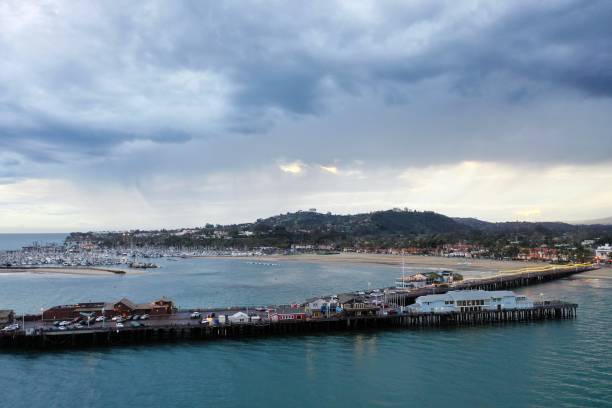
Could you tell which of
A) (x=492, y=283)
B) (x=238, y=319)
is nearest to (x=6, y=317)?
(x=238, y=319)

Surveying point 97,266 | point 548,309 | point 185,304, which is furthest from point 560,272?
point 97,266

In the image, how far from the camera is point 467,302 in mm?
46469

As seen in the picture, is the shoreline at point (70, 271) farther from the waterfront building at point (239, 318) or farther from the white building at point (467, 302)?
the white building at point (467, 302)

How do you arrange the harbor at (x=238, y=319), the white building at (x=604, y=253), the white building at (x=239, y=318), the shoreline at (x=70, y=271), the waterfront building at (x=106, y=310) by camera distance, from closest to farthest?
the harbor at (x=238, y=319) → the white building at (x=239, y=318) → the waterfront building at (x=106, y=310) → the shoreline at (x=70, y=271) → the white building at (x=604, y=253)

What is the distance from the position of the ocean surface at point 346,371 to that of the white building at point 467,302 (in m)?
3.32

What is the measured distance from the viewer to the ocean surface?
25406 mm

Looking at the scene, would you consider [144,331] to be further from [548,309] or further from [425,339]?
[548,309]

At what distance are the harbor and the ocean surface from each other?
1715 millimetres

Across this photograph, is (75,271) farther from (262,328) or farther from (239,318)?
(262,328)

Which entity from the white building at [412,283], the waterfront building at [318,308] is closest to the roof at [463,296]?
the waterfront building at [318,308]

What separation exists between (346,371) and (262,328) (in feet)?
38.9

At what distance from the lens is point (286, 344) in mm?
37031

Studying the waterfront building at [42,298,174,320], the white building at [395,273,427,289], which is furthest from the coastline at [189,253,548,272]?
the waterfront building at [42,298,174,320]

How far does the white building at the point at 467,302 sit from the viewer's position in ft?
150
